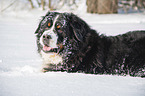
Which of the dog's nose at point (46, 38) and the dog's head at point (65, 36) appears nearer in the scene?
the dog's nose at point (46, 38)

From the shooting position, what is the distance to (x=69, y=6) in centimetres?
1697

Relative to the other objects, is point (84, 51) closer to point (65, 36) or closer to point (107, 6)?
point (65, 36)

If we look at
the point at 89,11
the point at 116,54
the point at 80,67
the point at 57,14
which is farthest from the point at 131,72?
the point at 89,11

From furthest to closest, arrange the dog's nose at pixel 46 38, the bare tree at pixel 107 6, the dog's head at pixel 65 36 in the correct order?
the bare tree at pixel 107 6 < the dog's head at pixel 65 36 < the dog's nose at pixel 46 38

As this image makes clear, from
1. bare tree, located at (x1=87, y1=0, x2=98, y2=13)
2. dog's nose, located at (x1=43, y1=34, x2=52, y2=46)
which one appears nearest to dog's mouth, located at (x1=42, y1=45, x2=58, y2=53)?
dog's nose, located at (x1=43, y1=34, x2=52, y2=46)

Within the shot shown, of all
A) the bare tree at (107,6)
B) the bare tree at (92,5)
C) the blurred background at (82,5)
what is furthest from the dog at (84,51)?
the bare tree at (92,5)

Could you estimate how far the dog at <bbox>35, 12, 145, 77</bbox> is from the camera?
121 inches

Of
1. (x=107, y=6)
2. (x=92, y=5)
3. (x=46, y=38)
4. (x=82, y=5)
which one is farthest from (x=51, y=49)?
(x=82, y=5)

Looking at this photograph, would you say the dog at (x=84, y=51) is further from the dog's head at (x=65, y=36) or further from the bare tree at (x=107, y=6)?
the bare tree at (x=107, y=6)

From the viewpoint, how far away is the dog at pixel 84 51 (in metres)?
3.07

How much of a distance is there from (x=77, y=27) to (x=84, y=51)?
0.45 meters

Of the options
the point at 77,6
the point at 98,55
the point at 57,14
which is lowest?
the point at 98,55

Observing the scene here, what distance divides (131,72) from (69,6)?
47.9 feet

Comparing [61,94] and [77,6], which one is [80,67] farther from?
[77,6]
